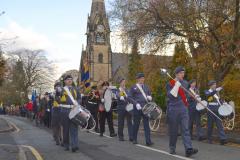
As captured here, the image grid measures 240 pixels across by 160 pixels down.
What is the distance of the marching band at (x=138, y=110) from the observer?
1144 centimetres

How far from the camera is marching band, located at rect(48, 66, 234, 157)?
450 inches

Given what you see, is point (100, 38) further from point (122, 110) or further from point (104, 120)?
point (122, 110)

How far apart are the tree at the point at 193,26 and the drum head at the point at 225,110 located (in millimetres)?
6548

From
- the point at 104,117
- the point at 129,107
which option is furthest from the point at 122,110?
the point at 104,117

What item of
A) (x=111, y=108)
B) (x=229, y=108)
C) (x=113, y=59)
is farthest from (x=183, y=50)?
(x=113, y=59)

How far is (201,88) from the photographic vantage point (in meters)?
25.8

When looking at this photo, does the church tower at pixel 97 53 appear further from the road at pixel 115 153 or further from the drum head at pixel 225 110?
the road at pixel 115 153

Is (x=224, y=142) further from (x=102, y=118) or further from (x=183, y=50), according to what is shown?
(x=183, y=50)

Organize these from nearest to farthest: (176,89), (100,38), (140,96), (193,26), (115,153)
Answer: (176,89)
(115,153)
(140,96)
(193,26)
(100,38)

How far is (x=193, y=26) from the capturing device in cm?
2133

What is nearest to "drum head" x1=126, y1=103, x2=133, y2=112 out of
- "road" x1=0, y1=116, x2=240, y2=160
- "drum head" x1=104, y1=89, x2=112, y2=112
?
"road" x1=0, y1=116, x2=240, y2=160

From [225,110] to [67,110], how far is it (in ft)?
16.3

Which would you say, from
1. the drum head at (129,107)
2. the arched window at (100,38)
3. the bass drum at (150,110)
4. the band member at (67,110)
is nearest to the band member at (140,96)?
the bass drum at (150,110)

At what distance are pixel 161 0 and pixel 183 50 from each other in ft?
11.4
